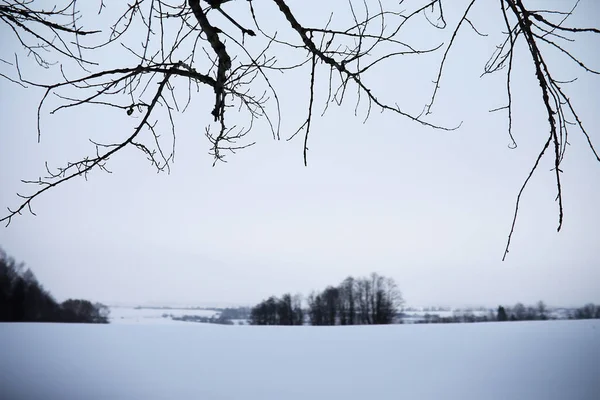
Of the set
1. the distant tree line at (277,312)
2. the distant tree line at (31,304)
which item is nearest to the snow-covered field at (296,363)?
the distant tree line at (31,304)

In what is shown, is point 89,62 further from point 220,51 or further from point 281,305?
point 281,305

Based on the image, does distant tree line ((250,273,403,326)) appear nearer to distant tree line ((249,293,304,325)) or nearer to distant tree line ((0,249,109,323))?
distant tree line ((249,293,304,325))

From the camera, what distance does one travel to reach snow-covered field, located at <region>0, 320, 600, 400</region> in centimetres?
1202

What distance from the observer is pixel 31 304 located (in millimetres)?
31906

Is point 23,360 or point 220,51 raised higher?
point 220,51

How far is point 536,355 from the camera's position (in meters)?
17.9

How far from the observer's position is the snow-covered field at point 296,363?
1202cm

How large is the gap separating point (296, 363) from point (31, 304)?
25.6 m

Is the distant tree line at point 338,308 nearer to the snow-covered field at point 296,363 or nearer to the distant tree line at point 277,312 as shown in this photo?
the distant tree line at point 277,312

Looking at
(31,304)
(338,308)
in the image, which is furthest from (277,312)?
(31,304)

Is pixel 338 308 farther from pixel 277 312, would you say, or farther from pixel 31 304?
pixel 31 304

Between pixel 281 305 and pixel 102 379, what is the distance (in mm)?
34828

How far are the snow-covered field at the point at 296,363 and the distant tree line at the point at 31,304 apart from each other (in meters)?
8.06

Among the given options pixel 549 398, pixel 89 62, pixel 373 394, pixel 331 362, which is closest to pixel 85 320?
pixel 331 362
